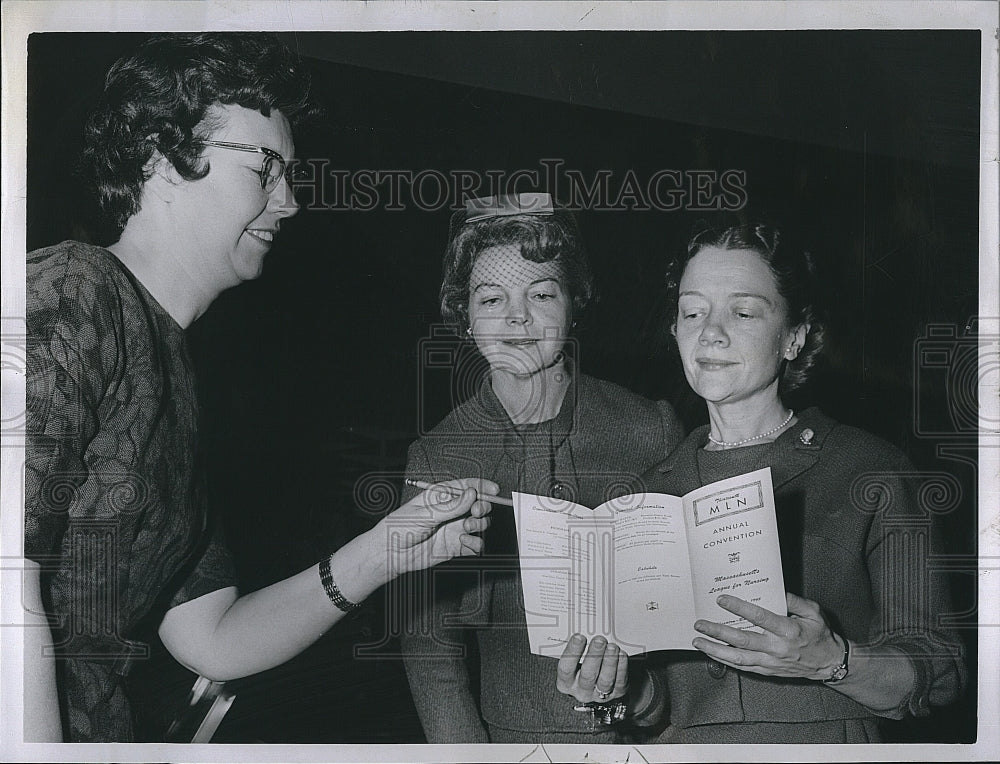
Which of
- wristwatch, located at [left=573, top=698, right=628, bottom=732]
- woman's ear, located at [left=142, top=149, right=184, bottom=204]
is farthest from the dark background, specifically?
wristwatch, located at [left=573, top=698, right=628, bottom=732]

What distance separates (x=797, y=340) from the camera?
1631 mm

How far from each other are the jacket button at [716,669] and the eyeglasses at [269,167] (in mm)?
1159

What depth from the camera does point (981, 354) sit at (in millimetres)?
1691

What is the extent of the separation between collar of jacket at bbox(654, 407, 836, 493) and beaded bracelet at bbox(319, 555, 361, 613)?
24.0 inches

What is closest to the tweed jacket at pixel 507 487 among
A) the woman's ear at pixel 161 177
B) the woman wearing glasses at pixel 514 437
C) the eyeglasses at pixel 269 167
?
the woman wearing glasses at pixel 514 437

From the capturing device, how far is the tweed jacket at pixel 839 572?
5.31ft

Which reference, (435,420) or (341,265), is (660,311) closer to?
(435,420)

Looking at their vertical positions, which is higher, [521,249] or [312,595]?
[521,249]

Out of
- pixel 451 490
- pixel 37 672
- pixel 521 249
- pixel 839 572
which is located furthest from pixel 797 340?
pixel 37 672

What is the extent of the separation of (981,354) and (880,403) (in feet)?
0.74

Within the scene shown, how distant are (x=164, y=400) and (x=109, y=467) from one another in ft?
0.51

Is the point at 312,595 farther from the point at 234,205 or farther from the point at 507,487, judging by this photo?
the point at 234,205

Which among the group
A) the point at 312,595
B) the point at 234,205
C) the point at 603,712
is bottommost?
the point at 603,712

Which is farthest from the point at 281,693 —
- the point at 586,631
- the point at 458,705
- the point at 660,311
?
the point at 660,311
